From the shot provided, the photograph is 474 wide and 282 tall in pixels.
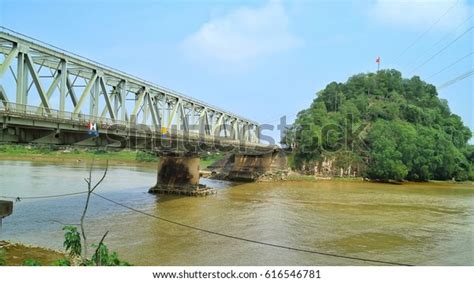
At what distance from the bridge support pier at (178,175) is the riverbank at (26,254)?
2214 cm

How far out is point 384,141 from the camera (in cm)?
5959

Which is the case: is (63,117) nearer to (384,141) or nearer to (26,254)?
(26,254)

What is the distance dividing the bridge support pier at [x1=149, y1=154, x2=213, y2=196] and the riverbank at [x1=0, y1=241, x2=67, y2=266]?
2214 cm

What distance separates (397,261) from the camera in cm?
1460

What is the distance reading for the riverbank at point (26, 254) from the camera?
11652mm

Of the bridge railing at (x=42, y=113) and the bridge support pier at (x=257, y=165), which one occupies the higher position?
the bridge railing at (x=42, y=113)

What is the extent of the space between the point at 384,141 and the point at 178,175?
36.5 m

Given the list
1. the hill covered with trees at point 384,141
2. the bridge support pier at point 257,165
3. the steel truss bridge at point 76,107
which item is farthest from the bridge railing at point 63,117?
the hill covered with trees at point 384,141

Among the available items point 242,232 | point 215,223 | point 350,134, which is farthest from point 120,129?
point 350,134

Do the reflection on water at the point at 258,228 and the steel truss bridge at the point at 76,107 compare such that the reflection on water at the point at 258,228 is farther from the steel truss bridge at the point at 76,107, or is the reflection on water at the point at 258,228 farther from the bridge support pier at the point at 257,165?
the bridge support pier at the point at 257,165

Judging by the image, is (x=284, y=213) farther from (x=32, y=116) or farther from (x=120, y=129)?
(x=32, y=116)

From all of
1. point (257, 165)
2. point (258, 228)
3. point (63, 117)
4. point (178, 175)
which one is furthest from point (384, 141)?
point (63, 117)

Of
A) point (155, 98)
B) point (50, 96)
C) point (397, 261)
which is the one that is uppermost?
point (155, 98)
